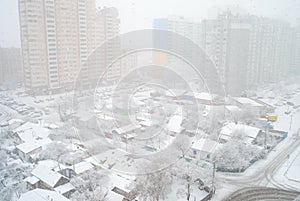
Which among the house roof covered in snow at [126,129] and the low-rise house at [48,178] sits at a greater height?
the house roof covered in snow at [126,129]

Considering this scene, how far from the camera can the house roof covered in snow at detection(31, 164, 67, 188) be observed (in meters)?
4.03

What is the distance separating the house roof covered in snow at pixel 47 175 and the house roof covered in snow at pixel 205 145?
2658 millimetres

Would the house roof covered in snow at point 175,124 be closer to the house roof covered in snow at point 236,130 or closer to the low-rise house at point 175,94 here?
the house roof covered in snow at point 236,130

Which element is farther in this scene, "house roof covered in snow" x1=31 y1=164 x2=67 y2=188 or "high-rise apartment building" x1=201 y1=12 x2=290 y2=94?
"high-rise apartment building" x1=201 y1=12 x2=290 y2=94

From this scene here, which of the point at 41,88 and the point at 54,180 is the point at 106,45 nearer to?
the point at 41,88

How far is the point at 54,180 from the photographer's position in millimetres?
4039

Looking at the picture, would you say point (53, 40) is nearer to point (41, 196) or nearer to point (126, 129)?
point (126, 129)

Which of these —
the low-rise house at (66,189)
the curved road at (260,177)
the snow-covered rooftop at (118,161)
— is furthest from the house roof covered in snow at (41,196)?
the curved road at (260,177)

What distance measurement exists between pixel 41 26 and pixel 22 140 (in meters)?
6.23

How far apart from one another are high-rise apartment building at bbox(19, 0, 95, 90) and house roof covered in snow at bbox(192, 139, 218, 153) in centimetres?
773

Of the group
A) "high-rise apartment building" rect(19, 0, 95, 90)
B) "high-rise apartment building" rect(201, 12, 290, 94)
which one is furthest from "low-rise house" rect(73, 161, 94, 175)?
"high-rise apartment building" rect(201, 12, 290, 94)

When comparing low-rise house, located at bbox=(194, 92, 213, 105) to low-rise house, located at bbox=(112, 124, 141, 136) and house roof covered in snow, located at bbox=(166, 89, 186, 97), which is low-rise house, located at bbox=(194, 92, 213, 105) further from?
low-rise house, located at bbox=(112, 124, 141, 136)

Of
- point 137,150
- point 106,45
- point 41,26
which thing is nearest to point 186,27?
point 106,45

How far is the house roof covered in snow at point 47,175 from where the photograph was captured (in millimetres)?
4027
